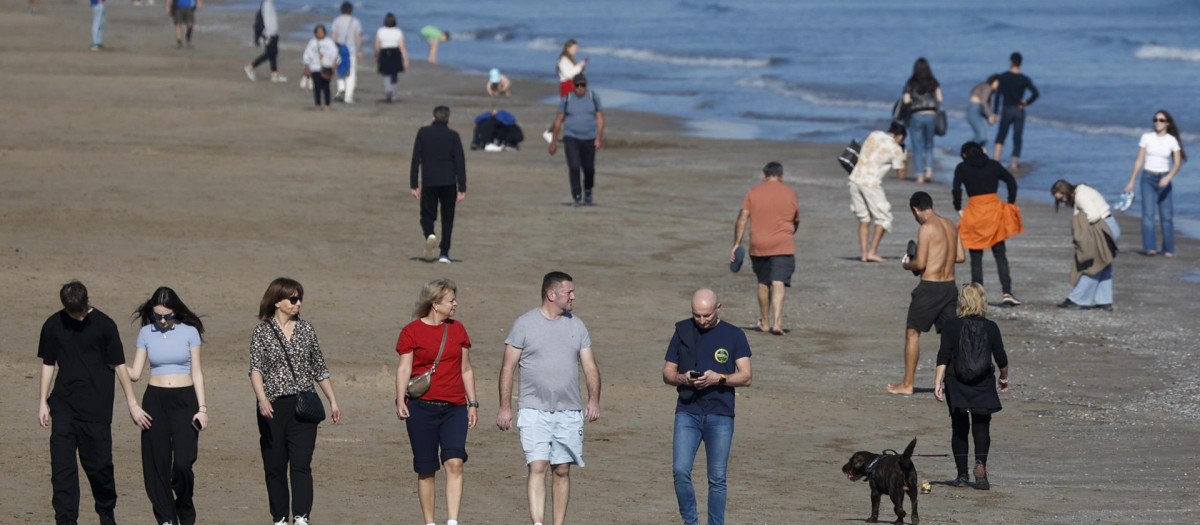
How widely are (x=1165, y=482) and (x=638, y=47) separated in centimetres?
5380

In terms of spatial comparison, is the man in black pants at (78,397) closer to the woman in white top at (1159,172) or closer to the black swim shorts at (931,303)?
the black swim shorts at (931,303)

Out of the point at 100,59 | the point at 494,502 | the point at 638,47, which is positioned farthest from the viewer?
the point at 638,47

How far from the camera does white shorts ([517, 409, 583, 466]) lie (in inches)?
328

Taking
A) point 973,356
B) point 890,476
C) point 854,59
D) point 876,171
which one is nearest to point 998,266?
point 876,171

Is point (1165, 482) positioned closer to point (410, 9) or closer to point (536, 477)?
point (536, 477)

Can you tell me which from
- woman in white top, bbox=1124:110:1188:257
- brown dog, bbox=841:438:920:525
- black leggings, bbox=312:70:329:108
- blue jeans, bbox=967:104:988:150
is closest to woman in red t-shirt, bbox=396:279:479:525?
brown dog, bbox=841:438:920:525

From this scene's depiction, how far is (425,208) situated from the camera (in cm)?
1677

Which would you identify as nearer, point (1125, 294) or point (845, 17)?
point (1125, 294)

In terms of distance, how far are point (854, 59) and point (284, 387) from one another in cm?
5159

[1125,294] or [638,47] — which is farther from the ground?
[638,47]

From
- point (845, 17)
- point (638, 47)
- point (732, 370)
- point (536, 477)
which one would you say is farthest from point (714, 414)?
point (845, 17)

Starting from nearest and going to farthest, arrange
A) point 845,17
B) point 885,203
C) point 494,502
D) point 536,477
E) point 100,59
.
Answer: point 536,477 < point 494,502 < point 885,203 < point 100,59 < point 845,17

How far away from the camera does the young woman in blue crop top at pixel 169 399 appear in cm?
807

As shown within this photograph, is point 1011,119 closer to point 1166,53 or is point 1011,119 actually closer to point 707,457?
point 707,457
